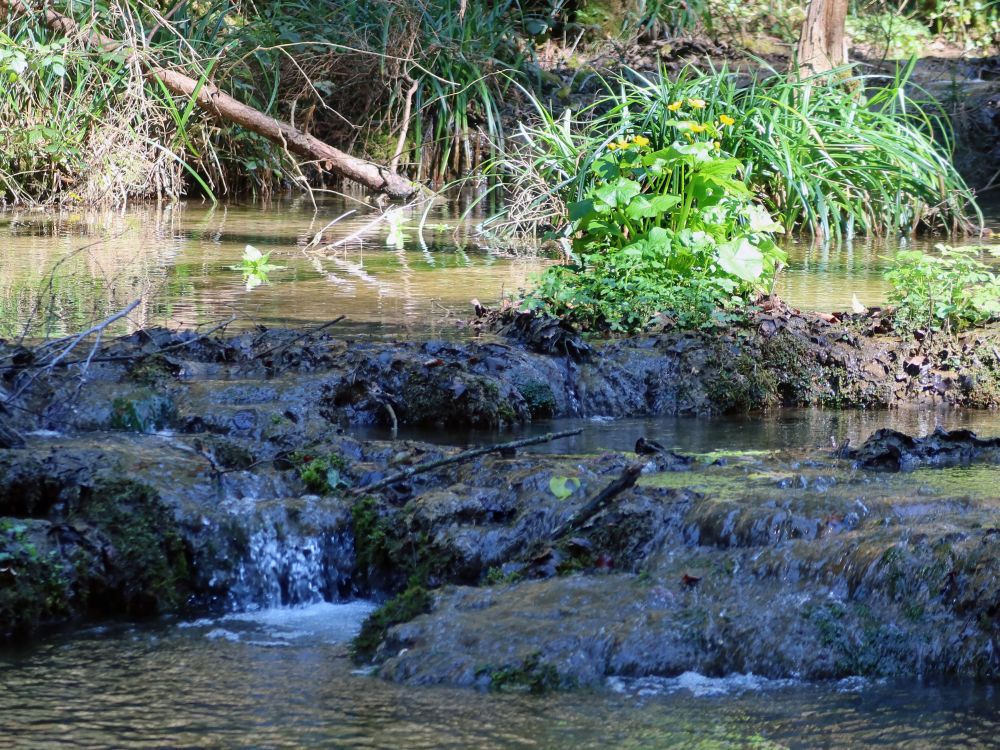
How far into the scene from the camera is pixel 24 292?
8.87 meters

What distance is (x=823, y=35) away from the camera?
1539 cm

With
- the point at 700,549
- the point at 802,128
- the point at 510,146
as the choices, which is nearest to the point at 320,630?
the point at 700,549

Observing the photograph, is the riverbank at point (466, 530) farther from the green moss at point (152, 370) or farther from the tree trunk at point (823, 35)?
the tree trunk at point (823, 35)

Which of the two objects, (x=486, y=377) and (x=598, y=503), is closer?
(x=598, y=503)

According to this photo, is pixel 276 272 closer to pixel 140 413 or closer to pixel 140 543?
pixel 140 413

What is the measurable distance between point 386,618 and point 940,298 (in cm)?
466

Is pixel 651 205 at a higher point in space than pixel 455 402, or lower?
higher

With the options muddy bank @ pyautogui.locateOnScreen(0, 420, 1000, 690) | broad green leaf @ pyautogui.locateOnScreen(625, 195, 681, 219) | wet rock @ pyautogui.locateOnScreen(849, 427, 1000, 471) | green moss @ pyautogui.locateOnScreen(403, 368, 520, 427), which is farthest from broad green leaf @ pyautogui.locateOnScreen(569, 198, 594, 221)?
wet rock @ pyautogui.locateOnScreen(849, 427, 1000, 471)

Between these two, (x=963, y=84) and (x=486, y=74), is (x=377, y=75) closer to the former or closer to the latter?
(x=486, y=74)

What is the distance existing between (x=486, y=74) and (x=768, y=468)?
36.7ft

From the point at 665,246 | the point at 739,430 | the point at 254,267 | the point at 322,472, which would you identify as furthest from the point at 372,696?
the point at 254,267

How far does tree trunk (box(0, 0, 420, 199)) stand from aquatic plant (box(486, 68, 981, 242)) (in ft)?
4.68

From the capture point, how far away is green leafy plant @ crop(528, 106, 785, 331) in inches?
315

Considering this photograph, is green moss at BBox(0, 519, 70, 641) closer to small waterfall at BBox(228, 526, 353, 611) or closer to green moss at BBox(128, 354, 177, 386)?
small waterfall at BBox(228, 526, 353, 611)
